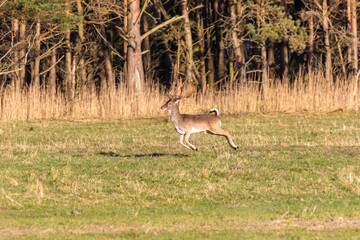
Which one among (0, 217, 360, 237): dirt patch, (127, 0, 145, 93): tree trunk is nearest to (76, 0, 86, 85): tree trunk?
(127, 0, 145, 93): tree trunk

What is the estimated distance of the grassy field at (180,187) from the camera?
802 centimetres

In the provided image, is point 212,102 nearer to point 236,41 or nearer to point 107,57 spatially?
point 236,41

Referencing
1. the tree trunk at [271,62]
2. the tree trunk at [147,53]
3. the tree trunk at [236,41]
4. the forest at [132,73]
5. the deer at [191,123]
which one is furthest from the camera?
the tree trunk at [147,53]

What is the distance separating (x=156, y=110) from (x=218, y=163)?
13.1 metres

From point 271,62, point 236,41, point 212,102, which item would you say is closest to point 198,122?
point 212,102

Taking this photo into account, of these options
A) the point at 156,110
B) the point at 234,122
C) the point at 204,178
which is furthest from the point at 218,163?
the point at 156,110

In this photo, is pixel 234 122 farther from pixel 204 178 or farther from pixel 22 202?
pixel 22 202

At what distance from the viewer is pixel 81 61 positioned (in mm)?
34656

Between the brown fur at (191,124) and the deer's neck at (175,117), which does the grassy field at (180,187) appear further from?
the deer's neck at (175,117)

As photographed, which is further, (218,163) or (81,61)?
(81,61)

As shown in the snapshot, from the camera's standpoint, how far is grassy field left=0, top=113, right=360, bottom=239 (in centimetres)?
802

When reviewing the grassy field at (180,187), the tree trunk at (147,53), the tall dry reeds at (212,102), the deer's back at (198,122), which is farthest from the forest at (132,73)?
the deer's back at (198,122)

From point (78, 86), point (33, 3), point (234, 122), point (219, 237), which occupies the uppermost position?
point (33, 3)

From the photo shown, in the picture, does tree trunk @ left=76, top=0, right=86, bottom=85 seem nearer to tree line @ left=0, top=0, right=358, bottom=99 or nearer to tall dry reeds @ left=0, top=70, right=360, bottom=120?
tree line @ left=0, top=0, right=358, bottom=99
